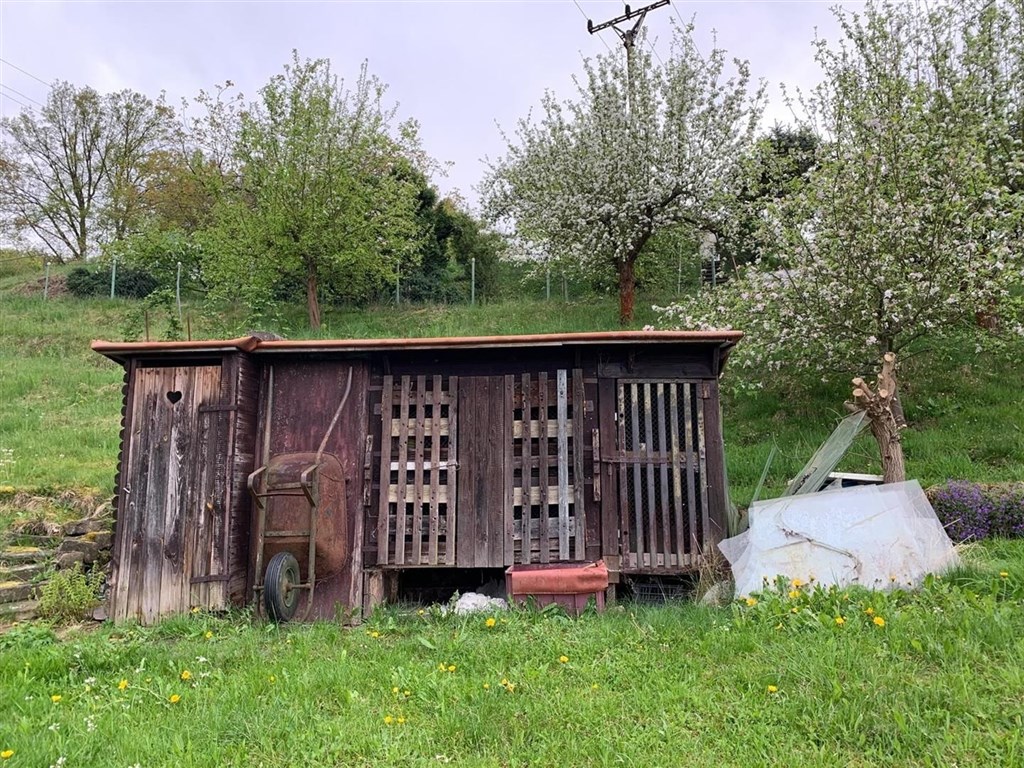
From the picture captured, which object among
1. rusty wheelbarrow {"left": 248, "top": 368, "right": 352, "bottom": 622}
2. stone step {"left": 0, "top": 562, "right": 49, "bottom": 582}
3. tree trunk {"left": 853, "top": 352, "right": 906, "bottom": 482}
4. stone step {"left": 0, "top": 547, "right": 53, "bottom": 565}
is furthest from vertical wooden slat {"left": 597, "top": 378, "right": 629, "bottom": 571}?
stone step {"left": 0, "top": 547, "right": 53, "bottom": 565}

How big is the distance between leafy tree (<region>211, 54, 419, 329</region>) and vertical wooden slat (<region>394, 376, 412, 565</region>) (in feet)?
37.3

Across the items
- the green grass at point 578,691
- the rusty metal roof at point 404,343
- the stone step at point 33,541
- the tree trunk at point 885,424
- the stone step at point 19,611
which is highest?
the rusty metal roof at point 404,343

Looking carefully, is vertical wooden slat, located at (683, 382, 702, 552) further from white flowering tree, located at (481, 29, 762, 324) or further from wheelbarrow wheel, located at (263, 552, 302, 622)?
white flowering tree, located at (481, 29, 762, 324)

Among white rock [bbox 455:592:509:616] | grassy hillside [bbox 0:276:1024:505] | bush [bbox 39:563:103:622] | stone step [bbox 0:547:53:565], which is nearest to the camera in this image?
white rock [bbox 455:592:509:616]

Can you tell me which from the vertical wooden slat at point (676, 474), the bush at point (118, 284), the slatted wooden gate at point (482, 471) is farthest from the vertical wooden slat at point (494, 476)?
the bush at point (118, 284)

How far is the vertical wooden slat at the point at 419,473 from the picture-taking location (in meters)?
6.07

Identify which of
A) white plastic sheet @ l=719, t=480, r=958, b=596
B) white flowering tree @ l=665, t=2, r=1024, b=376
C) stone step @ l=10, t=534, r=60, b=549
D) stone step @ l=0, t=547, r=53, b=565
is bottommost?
stone step @ l=0, t=547, r=53, b=565

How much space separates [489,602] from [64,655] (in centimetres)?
317

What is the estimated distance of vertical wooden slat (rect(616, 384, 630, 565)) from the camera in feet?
19.7

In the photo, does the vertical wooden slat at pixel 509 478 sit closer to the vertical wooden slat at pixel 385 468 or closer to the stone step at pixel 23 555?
the vertical wooden slat at pixel 385 468

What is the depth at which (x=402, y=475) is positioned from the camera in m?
6.16

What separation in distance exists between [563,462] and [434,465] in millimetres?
1259

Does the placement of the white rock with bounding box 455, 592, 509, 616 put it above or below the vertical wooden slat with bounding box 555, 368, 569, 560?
below

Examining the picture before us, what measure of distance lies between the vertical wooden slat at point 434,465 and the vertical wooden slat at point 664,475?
2152 mm
